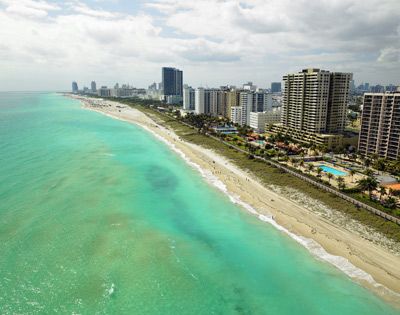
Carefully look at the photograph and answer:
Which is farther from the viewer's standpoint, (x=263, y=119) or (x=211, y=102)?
(x=211, y=102)

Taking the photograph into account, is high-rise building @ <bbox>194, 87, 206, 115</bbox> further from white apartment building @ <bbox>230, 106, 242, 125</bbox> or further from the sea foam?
the sea foam

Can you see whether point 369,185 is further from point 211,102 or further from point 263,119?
point 211,102

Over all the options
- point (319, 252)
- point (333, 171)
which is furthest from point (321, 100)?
point (319, 252)

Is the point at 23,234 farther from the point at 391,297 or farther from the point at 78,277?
the point at 391,297

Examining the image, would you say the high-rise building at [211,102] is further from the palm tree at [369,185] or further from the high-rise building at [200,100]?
the palm tree at [369,185]

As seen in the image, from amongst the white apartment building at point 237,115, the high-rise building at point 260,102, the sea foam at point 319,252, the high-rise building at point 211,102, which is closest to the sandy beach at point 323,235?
the sea foam at point 319,252

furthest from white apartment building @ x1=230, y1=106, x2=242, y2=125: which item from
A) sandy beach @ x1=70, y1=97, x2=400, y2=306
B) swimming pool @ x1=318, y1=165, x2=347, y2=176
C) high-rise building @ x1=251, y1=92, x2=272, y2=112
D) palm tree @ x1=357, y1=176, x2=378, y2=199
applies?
palm tree @ x1=357, y1=176, x2=378, y2=199
